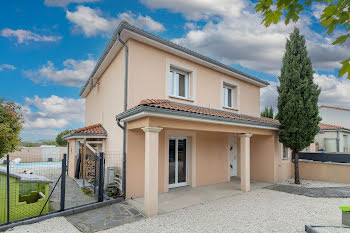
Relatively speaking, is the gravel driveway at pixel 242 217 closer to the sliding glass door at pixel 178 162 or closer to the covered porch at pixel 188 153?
the covered porch at pixel 188 153

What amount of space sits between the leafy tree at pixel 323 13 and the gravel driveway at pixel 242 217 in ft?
16.1

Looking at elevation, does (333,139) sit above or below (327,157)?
above

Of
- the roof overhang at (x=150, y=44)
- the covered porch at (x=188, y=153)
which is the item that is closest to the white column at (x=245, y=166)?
the covered porch at (x=188, y=153)

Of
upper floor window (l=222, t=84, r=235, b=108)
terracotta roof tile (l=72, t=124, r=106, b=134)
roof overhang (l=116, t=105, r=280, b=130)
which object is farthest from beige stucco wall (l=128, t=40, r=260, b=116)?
terracotta roof tile (l=72, t=124, r=106, b=134)

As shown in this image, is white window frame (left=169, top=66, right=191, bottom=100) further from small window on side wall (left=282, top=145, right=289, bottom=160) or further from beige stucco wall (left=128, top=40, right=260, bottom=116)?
small window on side wall (left=282, top=145, right=289, bottom=160)

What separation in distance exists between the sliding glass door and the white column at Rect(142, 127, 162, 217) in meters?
3.17

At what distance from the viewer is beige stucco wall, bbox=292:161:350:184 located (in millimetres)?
11484

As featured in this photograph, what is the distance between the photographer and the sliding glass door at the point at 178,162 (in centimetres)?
955

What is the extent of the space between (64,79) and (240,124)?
17823 mm

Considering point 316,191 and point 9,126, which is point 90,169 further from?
point 316,191

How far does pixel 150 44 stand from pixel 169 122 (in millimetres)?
3955

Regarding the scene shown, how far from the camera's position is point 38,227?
5.25 m

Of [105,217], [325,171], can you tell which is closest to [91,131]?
[105,217]

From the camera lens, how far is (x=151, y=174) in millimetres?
6262
